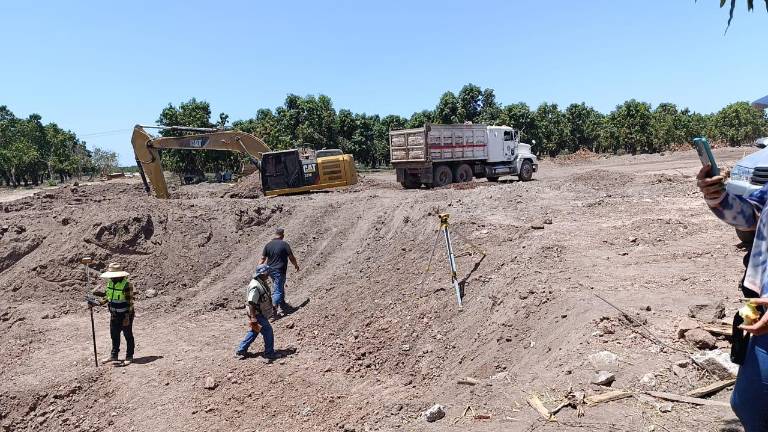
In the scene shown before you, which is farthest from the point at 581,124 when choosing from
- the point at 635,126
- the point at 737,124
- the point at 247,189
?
the point at 247,189

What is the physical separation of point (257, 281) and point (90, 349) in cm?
378

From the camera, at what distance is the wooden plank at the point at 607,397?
4.66 meters

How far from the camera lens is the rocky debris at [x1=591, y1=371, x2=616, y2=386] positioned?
4.91m

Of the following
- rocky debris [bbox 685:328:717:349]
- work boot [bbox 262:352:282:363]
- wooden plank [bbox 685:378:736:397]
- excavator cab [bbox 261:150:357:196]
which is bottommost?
work boot [bbox 262:352:282:363]

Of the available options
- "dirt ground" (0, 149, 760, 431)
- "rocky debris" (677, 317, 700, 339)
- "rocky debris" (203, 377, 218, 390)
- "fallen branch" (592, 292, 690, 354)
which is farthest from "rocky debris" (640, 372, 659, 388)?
"rocky debris" (203, 377, 218, 390)

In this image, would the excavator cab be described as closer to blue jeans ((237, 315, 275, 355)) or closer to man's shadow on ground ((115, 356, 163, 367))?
man's shadow on ground ((115, 356, 163, 367))

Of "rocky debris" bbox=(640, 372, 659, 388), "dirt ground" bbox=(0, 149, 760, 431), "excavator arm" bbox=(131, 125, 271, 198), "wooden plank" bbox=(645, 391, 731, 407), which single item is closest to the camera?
"wooden plank" bbox=(645, 391, 731, 407)

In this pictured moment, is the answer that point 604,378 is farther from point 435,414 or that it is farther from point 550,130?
point 550,130

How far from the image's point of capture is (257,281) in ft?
29.4

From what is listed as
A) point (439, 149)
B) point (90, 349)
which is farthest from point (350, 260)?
point (439, 149)

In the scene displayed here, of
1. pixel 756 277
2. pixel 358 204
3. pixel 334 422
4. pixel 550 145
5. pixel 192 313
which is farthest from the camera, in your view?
pixel 550 145

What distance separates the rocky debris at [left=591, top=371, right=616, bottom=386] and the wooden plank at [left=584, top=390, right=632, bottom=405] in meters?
0.17

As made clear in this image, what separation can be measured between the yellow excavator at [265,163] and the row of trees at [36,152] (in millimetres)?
40219

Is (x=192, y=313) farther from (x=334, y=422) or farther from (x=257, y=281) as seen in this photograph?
(x=334, y=422)
